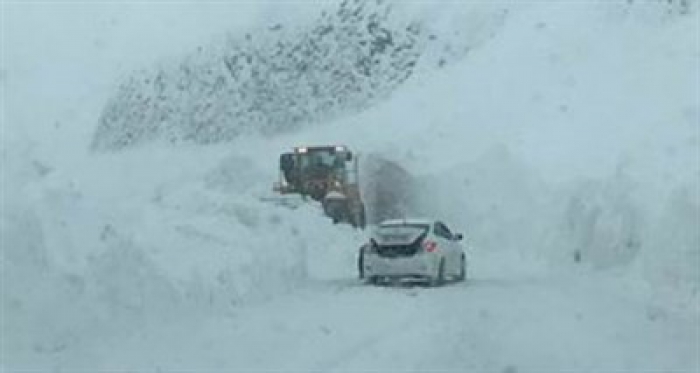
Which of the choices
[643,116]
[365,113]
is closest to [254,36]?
[365,113]

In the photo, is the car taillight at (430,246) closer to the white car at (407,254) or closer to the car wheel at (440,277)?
the white car at (407,254)

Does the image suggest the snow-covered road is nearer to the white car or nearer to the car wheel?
the white car

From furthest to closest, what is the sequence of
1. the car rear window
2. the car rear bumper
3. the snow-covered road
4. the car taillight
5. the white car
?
the car rear window < the car taillight < the white car < the car rear bumper < the snow-covered road

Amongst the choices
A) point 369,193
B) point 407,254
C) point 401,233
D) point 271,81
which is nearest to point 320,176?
point 369,193

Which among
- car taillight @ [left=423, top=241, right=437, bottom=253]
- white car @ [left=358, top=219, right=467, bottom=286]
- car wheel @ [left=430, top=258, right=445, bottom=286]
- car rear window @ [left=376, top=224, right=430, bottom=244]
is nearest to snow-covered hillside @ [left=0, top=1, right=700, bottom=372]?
car wheel @ [left=430, top=258, right=445, bottom=286]

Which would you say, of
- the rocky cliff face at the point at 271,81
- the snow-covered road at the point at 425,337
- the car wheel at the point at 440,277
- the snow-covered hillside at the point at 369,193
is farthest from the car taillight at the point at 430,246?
the rocky cliff face at the point at 271,81

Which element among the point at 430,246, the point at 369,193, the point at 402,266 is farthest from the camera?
the point at 369,193

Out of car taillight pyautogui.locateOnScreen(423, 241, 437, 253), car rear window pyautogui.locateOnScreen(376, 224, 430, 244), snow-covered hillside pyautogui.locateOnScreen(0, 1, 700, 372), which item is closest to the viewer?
snow-covered hillside pyautogui.locateOnScreen(0, 1, 700, 372)

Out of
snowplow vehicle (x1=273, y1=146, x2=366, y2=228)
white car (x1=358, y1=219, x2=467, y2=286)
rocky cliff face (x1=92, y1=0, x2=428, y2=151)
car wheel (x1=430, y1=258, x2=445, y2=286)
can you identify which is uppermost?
rocky cliff face (x1=92, y1=0, x2=428, y2=151)

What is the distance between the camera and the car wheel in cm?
2861

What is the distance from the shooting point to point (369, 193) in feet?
162

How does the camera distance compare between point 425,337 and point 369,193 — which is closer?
point 425,337

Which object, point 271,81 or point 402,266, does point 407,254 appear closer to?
point 402,266

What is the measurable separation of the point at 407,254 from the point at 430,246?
1.49 feet
